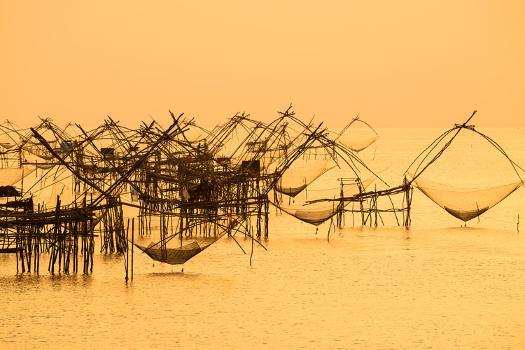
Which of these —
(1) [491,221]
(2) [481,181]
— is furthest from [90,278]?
(2) [481,181]

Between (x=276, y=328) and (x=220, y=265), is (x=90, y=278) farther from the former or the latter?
(x=276, y=328)

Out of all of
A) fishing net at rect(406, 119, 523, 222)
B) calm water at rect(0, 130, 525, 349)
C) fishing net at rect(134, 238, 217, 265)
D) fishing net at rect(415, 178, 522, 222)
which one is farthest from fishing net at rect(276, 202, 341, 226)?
fishing net at rect(134, 238, 217, 265)

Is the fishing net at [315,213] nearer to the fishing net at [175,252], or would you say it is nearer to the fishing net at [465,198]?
the fishing net at [465,198]

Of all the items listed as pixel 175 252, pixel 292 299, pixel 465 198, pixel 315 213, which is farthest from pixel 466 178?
pixel 292 299

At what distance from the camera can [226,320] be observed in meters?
8.52

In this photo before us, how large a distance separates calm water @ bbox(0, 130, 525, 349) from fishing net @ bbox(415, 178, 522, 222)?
0.61m

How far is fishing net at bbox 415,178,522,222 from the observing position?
1320 centimetres

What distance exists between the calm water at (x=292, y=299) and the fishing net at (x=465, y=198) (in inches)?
24.0

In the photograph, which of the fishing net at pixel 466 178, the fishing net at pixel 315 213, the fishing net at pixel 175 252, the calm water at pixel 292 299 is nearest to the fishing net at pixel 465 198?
the fishing net at pixel 466 178

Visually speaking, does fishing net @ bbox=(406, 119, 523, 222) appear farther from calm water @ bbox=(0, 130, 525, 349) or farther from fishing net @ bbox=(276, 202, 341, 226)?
fishing net @ bbox=(276, 202, 341, 226)

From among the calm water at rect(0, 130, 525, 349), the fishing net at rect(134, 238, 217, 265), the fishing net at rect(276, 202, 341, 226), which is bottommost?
the calm water at rect(0, 130, 525, 349)

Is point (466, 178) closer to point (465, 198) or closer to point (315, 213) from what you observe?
point (465, 198)

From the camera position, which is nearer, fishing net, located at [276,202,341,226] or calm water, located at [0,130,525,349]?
calm water, located at [0,130,525,349]

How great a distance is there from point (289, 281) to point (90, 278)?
1905 mm
